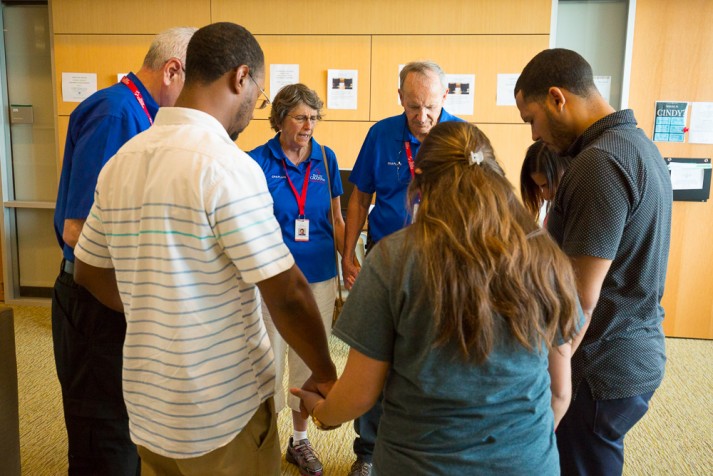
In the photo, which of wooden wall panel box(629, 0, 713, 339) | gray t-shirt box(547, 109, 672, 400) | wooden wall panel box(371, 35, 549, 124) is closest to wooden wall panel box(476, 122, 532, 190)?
wooden wall panel box(371, 35, 549, 124)

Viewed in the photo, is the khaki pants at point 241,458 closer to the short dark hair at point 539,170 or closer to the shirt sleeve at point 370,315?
the shirt sleeve at point 370,315

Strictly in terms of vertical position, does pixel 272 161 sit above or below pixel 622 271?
above

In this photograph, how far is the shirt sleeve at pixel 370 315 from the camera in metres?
0.92

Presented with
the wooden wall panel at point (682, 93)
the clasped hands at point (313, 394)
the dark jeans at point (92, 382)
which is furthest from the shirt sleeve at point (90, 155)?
the wooden wall panel at point (682, 93)

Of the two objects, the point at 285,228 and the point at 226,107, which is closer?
the point at 226,107

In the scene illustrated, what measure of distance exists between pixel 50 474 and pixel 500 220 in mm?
2291

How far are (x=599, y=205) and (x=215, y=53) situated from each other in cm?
89

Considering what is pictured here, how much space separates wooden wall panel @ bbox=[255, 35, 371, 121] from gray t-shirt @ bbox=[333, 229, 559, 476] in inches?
132

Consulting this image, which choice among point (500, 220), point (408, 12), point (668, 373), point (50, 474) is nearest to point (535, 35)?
point (408, 12)

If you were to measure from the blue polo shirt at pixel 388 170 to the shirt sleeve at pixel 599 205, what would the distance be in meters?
1.05

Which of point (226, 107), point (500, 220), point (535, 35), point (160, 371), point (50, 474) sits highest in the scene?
point (535, 35)

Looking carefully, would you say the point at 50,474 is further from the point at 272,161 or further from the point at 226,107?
the point at 226,107

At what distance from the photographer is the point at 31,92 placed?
4.58m

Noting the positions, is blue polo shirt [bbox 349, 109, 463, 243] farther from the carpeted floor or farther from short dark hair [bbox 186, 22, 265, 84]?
short dark hair [bbox 186, 22, 265, 84]
